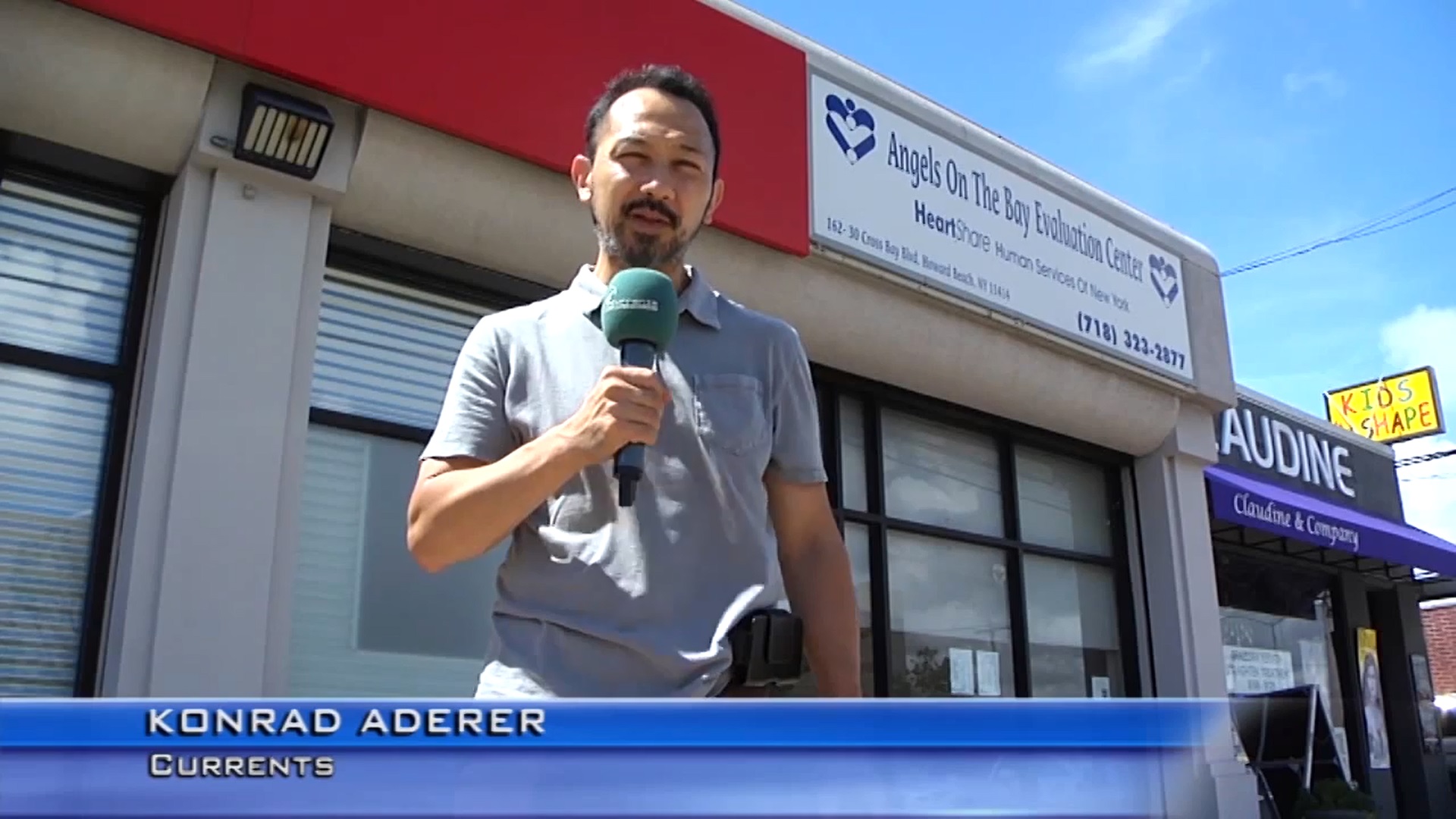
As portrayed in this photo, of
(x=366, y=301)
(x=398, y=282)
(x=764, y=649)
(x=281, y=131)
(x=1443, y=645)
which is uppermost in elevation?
(x=1443, y=645)

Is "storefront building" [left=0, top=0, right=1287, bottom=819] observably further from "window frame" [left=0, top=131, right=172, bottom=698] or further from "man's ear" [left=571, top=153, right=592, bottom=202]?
"man's ear" [left=571, top=153, right=592, bottom=202]

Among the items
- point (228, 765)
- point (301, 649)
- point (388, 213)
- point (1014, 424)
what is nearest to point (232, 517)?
point (301, 649)

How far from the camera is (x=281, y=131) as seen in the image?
451 cm

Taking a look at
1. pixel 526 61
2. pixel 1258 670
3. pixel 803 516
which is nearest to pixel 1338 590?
pixel 1258 670

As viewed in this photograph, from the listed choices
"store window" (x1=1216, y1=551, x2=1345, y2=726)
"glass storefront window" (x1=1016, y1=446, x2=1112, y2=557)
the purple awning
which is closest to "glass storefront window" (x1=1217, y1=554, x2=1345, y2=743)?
"store window" (x1=1216, y1=551, x2=1345, y2=726)

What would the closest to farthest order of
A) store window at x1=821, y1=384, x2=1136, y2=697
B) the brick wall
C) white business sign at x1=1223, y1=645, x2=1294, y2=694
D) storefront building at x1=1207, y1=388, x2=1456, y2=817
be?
store window at x1=821, y1=384, x2=1136, y2=697 → storefront building at x1=1207, y1=388, x2=1456, y2=817 → white business sign at x1=1223, y1=645, x2=1294, y2=694 → the brick wall

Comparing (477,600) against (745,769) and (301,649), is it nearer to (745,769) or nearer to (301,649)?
(301,649)

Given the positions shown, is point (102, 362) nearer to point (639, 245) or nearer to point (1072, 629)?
point (639, 245)

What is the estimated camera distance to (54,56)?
4.18 metres

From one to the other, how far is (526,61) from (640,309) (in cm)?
370

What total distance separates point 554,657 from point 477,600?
12.1 ft

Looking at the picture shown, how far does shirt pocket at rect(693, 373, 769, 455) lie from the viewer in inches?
75.3

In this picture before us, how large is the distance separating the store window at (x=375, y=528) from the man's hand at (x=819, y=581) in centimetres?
282

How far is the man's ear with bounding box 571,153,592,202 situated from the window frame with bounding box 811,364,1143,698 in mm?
4589
